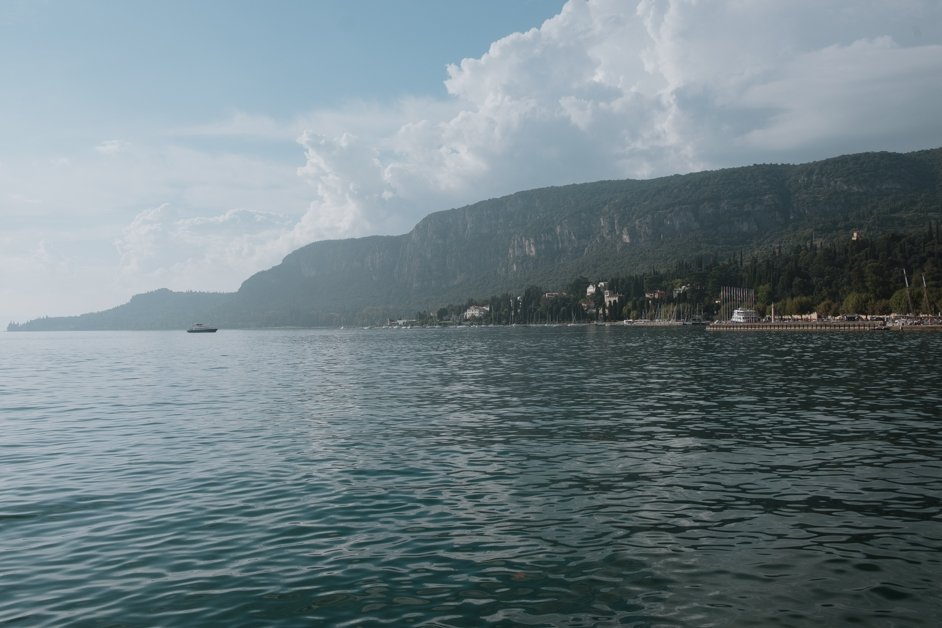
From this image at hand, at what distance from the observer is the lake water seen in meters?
13.2

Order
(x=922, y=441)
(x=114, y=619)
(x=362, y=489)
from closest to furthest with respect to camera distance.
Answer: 1. (x=114, y=619)
2. (x=362, y=489)
3. (x=922, y=441)

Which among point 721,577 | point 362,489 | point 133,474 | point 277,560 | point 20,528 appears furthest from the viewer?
point 133,474

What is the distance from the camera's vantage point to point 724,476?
76.3ft

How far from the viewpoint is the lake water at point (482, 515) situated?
13.2m

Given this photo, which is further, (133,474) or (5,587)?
(133,474)

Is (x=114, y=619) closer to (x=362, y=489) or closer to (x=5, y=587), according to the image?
(x=5, y=587)

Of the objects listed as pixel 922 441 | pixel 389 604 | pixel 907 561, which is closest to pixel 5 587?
pixel 389 604

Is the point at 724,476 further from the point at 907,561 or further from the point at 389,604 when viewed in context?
the point at 389,604

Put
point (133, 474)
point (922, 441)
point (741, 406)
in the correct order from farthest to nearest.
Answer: point (741, 406)
point (922, 441)
point (133, 474)

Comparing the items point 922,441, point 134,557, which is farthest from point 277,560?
point 922,441

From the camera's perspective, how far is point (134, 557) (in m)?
16.3

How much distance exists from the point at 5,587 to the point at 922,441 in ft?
109

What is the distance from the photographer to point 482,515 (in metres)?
19.0

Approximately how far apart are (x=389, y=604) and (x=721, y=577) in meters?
7.13
